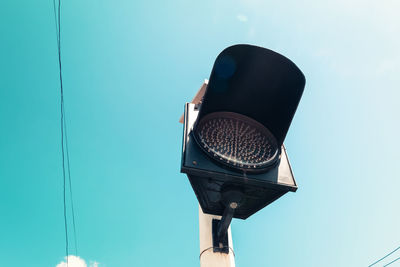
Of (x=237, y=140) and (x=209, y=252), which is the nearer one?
(x=237, y=140)

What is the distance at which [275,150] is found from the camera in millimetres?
1342

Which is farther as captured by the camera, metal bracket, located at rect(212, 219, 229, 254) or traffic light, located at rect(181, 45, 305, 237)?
metal bracket, located at rect(212, 219, 229, 254)

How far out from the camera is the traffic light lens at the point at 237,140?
1.17 meters

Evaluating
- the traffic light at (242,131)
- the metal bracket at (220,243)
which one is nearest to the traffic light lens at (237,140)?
the traffic light at (242,131)

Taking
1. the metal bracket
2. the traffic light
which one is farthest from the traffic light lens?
the metal bracket

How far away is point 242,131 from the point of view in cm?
136

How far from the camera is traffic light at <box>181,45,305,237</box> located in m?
1.15

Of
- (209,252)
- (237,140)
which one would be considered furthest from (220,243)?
(237,140)

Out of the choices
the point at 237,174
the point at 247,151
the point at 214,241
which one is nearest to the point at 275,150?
the point at 247,151

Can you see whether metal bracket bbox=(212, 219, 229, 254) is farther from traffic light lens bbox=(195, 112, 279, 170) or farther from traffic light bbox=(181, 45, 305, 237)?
traffic light lens bbox=(195, 112, 279, 170)

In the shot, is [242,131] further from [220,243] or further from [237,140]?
[220,243]

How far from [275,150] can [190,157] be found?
0.51 m

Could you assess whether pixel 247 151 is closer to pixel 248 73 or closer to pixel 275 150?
pixel 275 150

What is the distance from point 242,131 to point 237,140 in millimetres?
95
